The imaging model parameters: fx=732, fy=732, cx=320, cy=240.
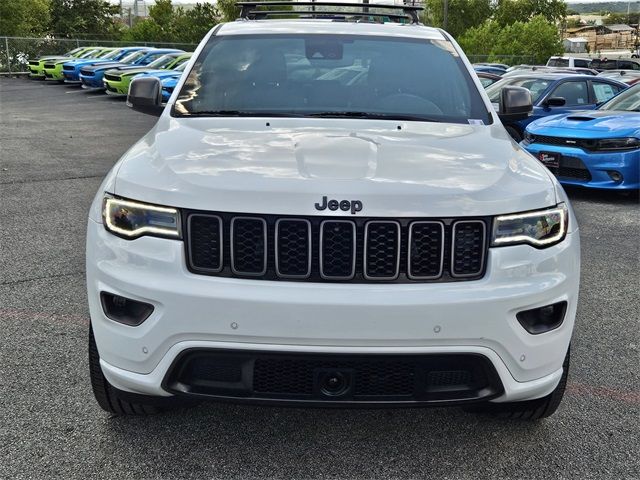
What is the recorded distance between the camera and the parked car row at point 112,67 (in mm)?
21625

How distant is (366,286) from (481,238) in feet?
1.49

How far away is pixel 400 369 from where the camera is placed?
8.57ft

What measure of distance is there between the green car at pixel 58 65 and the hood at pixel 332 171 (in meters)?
28.6

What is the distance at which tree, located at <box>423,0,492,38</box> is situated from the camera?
6456 centimetres

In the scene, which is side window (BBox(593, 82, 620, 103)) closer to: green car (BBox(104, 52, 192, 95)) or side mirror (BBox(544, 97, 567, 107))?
side mirror (BBox(544, 97, 567, 107))

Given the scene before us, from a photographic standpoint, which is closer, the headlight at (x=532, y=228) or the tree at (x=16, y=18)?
the headlight at (x=532, y=228)

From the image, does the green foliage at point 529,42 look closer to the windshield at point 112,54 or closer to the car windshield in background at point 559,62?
the car windshield in background at point 559,62

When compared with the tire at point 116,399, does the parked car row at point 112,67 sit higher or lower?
lower

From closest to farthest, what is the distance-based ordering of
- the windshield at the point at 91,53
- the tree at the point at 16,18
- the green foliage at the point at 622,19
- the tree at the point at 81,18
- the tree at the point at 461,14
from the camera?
the windshield at the point at 91,53 < the tree at the point at 16,18 < the tree at the point at 81,18 < the tree at the point at 461,14 < the green foliage at the point at 622,19

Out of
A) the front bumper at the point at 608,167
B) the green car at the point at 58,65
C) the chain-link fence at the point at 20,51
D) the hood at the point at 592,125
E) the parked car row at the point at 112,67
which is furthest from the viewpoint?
the chain-link fence at the point at 20,51

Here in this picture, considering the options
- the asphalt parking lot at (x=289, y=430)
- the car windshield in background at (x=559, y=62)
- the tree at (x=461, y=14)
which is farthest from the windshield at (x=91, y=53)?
the tree at (x=461, y=14)

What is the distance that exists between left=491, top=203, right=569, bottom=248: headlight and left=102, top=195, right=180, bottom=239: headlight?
3.80 feet

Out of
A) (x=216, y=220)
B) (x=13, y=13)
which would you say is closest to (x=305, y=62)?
(x=216, y=220)

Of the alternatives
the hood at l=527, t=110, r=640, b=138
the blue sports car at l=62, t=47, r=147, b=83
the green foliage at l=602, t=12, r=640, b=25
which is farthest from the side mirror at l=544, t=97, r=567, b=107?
the green foliage at l=602, t=12, r=640, b=25
